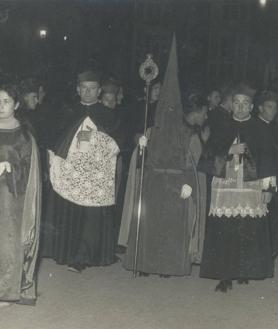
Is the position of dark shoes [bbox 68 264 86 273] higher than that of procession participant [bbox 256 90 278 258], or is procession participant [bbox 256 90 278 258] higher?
procession participant [bbox 256 90 278 258]

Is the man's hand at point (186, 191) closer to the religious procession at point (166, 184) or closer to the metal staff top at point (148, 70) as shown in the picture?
the religious procession at point (166, 184)

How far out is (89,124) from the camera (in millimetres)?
6617

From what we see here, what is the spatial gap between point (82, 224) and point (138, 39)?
749cm

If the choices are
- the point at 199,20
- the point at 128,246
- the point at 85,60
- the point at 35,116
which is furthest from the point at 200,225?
the point at 199,20

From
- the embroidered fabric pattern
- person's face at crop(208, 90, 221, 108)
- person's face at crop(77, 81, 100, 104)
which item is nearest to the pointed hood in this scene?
the embroidered fabric pattern

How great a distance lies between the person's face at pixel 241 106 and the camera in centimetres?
611

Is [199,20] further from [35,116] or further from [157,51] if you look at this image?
[35,116]

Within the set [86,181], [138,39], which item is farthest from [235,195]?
[138,39]

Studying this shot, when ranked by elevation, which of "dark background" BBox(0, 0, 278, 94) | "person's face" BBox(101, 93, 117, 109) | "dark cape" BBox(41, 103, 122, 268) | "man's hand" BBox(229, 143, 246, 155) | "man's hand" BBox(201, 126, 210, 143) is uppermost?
"dark background" BBox(0, 0, 278, 94)

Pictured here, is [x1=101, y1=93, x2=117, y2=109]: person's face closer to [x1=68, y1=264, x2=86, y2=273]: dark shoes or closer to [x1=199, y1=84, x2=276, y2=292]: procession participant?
[x1=199, y1=84, x2=276, y2=292]: procession participant

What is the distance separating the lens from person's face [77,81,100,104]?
6.56 meters

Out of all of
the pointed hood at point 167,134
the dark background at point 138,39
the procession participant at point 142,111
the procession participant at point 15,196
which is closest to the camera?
the procession participant at point 15,196

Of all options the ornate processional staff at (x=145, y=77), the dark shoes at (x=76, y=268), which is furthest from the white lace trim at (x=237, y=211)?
the dark shoes at (x=76, y=268)

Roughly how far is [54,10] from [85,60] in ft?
3.74
